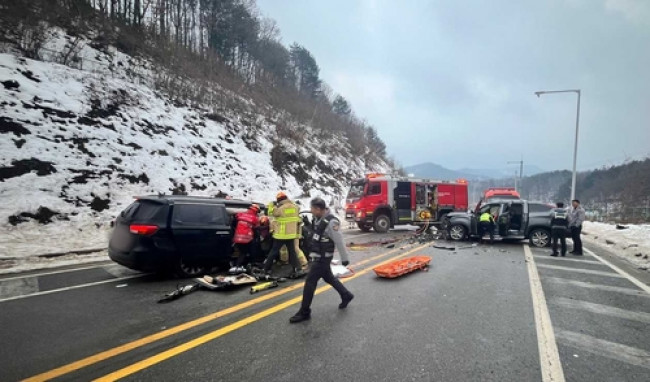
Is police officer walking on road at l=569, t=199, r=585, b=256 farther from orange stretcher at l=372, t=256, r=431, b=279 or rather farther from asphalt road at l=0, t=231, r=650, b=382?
orange stretcher at l=372, t=256, r=431, b=279

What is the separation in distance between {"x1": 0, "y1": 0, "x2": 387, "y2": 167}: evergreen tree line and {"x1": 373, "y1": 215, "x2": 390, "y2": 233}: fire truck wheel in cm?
1606

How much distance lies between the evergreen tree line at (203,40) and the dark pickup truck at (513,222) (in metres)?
19.4

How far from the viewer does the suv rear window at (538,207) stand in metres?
12.3

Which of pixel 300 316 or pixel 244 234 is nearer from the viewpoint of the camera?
pixel 300 316

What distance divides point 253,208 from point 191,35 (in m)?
31.8

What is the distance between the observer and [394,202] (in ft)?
53.7

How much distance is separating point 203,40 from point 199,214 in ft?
107

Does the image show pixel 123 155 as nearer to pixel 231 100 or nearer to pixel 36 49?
pixel 36 49

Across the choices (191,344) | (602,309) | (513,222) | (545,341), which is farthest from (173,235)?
(513,222)

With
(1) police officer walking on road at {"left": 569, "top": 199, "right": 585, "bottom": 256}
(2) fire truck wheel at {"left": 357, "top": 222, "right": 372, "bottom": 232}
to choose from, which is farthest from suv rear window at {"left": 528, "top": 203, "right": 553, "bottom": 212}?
(2) fire truck wheel at {"left": 357, "top": 222, "right": 372, "bottom": 232}

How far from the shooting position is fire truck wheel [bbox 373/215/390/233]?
15.8 metres

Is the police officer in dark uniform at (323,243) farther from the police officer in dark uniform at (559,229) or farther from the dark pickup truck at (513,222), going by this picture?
the dark pickup truck at (513,222)

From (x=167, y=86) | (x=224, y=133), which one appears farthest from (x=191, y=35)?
(x=224, y=133)

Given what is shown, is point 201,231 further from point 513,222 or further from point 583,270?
point 513,222
